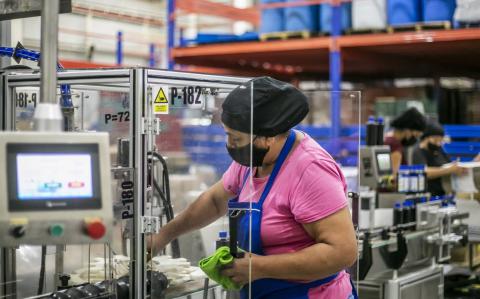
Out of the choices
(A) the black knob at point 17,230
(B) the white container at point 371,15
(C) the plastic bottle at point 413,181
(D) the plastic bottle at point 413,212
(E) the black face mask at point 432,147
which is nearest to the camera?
(A) the black knob at point 17,230

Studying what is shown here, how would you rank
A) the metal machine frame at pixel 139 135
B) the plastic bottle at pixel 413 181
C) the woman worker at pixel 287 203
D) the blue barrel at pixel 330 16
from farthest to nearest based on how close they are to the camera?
1. the blue barrel at pixel 330 16
2. the plastic bottle at pixel 413 181
3. the metal machine frame at pixel 139 135
4. the woman worker at pixel 287 203

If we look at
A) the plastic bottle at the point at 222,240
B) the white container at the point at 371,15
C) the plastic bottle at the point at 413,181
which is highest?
the white container at the point at 371,15

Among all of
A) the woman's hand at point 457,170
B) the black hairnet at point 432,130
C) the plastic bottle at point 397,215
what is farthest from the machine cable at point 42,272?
the black hairnet at point 432,130

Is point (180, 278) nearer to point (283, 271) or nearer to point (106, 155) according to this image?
point (283, 271)

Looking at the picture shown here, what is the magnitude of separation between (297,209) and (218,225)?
56 centimetres

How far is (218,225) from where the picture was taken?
2.55 m

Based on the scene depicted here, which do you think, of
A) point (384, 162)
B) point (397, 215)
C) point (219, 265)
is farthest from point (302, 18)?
point (219, 265)

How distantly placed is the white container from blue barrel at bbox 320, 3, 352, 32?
0.58 feet

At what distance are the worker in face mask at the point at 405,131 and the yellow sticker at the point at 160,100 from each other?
3642 mm

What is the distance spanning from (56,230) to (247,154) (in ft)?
2.38

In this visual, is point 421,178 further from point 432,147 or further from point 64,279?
point 64,279

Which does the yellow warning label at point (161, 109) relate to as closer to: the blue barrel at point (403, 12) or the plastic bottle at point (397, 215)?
the plastic bottle at point (397, 215)

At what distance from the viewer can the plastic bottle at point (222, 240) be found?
90.4 inches

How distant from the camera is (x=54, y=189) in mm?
1578
